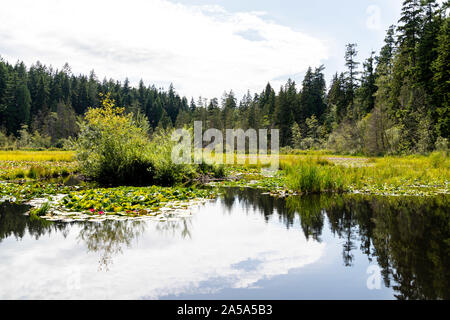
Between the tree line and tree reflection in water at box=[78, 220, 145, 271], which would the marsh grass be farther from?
the tree line

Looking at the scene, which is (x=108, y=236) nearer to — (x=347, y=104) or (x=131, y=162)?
(x=131, y=162)

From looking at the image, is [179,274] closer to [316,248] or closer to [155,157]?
[316,248]

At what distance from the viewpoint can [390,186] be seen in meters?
11.9

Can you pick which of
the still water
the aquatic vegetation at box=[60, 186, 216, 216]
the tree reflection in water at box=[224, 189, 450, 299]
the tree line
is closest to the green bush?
the tree reflection in water at box=[224, 189, 450, 299]

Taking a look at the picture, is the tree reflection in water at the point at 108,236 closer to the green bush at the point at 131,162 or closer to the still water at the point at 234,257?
the still water at the point at 234,257

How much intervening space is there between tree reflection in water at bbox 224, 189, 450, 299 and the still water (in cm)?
2

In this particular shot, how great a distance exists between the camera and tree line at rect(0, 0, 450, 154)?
98.1ft

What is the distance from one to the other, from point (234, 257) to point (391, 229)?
341cm

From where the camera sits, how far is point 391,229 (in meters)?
6.14

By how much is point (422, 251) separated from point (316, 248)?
1.53 meters

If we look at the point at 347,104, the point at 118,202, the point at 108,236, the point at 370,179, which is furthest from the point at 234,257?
the point at 347,104

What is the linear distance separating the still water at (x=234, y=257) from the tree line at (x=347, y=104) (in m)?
25.6

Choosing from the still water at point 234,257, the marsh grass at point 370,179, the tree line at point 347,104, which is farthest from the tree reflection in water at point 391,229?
the tree line at point 347,104

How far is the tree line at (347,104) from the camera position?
29906 mm
